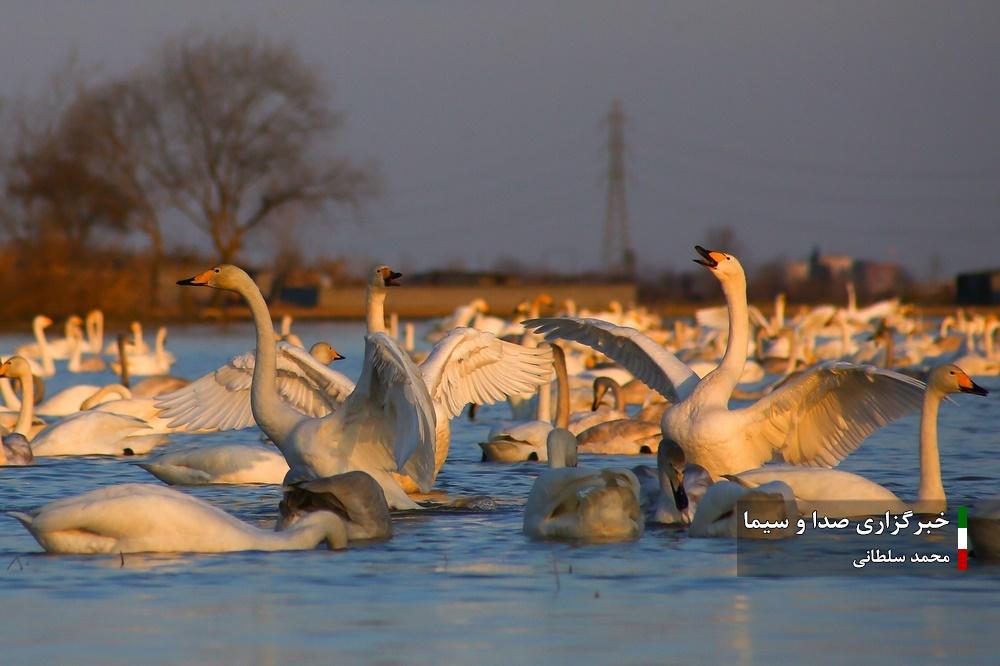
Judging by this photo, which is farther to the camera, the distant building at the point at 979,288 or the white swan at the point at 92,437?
the distant building at the point at 979,288

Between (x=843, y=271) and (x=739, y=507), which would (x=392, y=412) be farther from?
(x=843, y=271)

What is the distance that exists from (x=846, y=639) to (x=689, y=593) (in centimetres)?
96

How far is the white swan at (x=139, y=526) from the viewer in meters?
7.23

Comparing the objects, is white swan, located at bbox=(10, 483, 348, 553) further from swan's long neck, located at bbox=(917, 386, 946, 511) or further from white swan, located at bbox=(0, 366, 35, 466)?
white swan, located at bbox=(0, 366, 35, 466)

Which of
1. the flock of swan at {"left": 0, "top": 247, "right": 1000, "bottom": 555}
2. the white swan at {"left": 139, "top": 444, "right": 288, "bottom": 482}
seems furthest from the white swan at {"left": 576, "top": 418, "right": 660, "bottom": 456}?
the white swan at {"left": 139, "top": 444, "right": 288, "bottom": 482}

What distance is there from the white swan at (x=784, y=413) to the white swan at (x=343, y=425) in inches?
60.1

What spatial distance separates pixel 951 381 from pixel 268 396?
3.59m

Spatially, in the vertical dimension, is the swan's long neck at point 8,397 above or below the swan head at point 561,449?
above

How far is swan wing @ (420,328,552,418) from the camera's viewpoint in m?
10.9

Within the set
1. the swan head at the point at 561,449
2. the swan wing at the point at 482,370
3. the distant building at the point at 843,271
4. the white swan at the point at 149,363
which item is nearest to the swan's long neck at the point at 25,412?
the swan wing at the point at 482,370

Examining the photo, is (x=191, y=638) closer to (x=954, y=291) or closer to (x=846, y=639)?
(x=846, y=639)

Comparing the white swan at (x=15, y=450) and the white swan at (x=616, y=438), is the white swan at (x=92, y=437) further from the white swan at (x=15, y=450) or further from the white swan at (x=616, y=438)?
the white swan at (x=616, y=438)

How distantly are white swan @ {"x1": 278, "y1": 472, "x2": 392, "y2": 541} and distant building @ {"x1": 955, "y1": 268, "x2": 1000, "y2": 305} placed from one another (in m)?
61.1

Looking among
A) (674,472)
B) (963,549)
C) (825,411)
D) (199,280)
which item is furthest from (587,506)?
(199,280)
